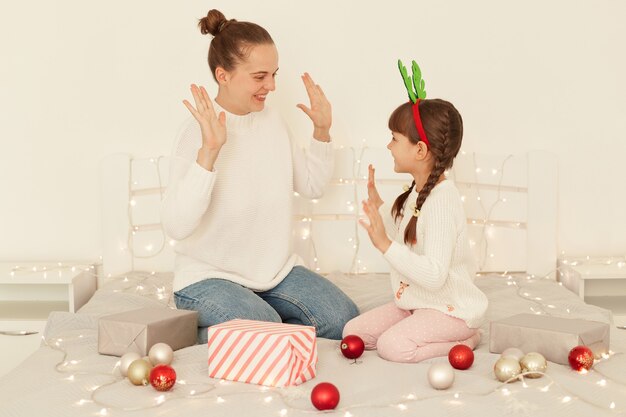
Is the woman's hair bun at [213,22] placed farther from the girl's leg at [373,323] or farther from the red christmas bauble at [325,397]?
the red christmas bauble at [325,397]

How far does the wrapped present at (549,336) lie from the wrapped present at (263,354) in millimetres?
432

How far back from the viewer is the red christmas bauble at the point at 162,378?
1.58 meters

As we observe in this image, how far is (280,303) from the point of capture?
2.18 metres

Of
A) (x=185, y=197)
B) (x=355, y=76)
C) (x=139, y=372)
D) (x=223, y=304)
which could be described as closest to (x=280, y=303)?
(x=223, y=304)

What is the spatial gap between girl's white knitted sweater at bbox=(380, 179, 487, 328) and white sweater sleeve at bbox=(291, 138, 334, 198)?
1.40 feet

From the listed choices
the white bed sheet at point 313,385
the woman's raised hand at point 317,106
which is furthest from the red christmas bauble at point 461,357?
the woman's raised hand at point 317,106

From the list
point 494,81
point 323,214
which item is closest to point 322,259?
point 323,214

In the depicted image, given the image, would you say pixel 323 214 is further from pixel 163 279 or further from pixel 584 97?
pixel 584 97

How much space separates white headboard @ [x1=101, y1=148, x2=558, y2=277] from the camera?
2.70m

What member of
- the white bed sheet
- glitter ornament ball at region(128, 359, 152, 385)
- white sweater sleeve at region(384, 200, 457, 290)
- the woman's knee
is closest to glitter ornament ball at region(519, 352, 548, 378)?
the white bed sheet

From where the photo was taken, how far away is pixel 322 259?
8.97 feet

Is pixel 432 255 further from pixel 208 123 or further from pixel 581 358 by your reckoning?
pixel 208 123

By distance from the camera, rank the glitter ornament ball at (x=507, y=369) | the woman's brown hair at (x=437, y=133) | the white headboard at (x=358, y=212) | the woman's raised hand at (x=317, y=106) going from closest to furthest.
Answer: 1. the glitter ornament ball at (x=507, y=369)
2. the woman's brown hair at (x=437, y=133)
3. the woman's raised hand at (x=317, y=106)
4. the white headboard at (x=358, y=212)

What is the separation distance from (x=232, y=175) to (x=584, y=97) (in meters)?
1.31
